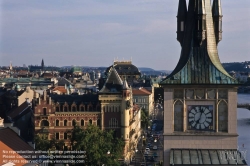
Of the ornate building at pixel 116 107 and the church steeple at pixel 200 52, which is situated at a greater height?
the church steeple at pixel 200 52

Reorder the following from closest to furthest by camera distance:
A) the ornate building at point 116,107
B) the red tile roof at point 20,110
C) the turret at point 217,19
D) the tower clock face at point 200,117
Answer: the tower clock face at point 200,117, the turret at point 217,19, the ornate building at point 116,107, the red tile roof at point 20,110

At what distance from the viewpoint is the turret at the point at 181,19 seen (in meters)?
21.6

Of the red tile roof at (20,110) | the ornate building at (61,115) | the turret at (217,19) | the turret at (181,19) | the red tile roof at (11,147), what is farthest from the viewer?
the red tile roof at (20,110)

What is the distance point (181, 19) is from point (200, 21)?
1128 millimetres

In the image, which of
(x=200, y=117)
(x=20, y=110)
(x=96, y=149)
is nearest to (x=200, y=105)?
(x=200, y=117)

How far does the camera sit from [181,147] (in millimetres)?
20641

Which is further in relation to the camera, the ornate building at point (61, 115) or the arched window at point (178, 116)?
the ornate building at point (61, 115)

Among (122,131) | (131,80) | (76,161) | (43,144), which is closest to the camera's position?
(76,161)

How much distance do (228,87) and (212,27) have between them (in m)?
2.57

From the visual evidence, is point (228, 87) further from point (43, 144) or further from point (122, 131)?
point (122, 131)

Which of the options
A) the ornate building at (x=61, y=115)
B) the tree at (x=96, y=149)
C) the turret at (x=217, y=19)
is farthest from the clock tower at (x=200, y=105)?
the ornate building at (x=61, y=115)

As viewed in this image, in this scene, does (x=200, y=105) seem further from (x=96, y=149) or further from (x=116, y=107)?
(x=116, y=107)

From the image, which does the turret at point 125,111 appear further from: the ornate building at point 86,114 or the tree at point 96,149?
the tree at point 96,149

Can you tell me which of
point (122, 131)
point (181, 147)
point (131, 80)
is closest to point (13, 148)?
point (181, 147)
